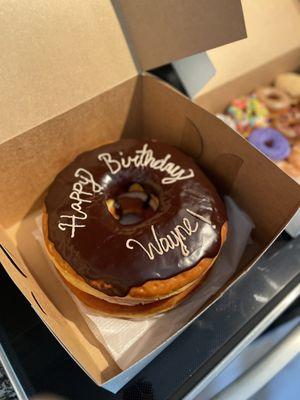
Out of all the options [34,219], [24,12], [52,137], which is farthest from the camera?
[34,219]

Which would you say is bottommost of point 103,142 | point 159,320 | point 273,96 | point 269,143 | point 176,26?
point 159,320

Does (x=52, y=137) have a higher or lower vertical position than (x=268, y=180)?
higher

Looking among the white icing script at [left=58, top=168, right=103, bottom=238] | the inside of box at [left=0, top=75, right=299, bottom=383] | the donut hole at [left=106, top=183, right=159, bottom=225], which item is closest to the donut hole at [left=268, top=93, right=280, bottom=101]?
the inside of box at [left=0, top=75, right=299, bottom=383]

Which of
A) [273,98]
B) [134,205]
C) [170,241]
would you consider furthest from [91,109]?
[273,98]

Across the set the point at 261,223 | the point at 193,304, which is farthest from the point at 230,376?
the point at 261,223

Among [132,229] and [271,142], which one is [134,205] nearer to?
[132,229]

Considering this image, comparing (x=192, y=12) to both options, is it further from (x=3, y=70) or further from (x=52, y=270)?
(x=52, y=270)

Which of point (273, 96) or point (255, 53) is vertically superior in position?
point (255, 53)
